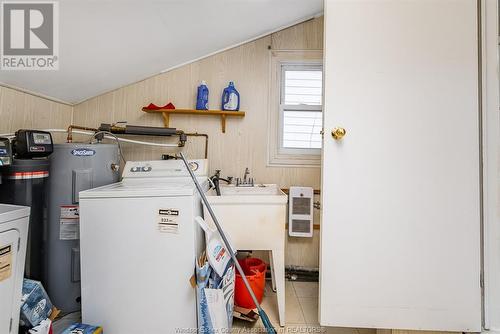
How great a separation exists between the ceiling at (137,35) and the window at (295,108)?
1.12 ft

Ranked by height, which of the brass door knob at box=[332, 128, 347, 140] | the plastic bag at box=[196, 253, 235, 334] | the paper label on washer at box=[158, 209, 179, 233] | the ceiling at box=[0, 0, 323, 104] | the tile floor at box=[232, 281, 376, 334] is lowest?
the tile floor at box=[232, 281, 376, 334]

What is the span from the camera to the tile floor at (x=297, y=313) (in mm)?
1400

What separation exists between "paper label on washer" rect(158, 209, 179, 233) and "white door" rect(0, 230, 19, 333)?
549mm

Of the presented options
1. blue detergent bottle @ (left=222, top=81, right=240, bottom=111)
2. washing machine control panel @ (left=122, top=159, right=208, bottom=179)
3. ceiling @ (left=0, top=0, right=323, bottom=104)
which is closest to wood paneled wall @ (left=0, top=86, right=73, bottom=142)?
ceiling @ (left=0, top=0, right=323, bottom=104)

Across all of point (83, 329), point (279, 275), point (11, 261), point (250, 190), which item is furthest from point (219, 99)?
point (83, 329)

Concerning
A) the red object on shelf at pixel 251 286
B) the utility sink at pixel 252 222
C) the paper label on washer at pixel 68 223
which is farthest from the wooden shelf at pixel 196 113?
the red object on shelf at pixel 251 286

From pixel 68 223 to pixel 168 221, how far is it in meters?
0.80

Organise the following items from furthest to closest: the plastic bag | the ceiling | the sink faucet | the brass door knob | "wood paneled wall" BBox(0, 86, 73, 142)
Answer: the sink faucet
"wood paneled wall" BBox(0, 86, 73, 142)
the ceiling
the brass door knob
the plastic bag

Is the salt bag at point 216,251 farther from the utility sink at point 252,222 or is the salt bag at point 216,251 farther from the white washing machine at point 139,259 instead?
the utility sink at point 252,222

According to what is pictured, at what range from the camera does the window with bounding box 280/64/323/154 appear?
217cm

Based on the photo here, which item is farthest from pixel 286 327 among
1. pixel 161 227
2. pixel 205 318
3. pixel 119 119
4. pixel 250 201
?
pixel 119 119

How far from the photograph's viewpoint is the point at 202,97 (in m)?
2.02

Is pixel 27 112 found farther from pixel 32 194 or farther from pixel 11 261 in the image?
pixel 11 261

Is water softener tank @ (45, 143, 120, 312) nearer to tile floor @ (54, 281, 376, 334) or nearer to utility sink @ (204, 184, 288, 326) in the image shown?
tile floor @ (54, 281, 376, 334)
